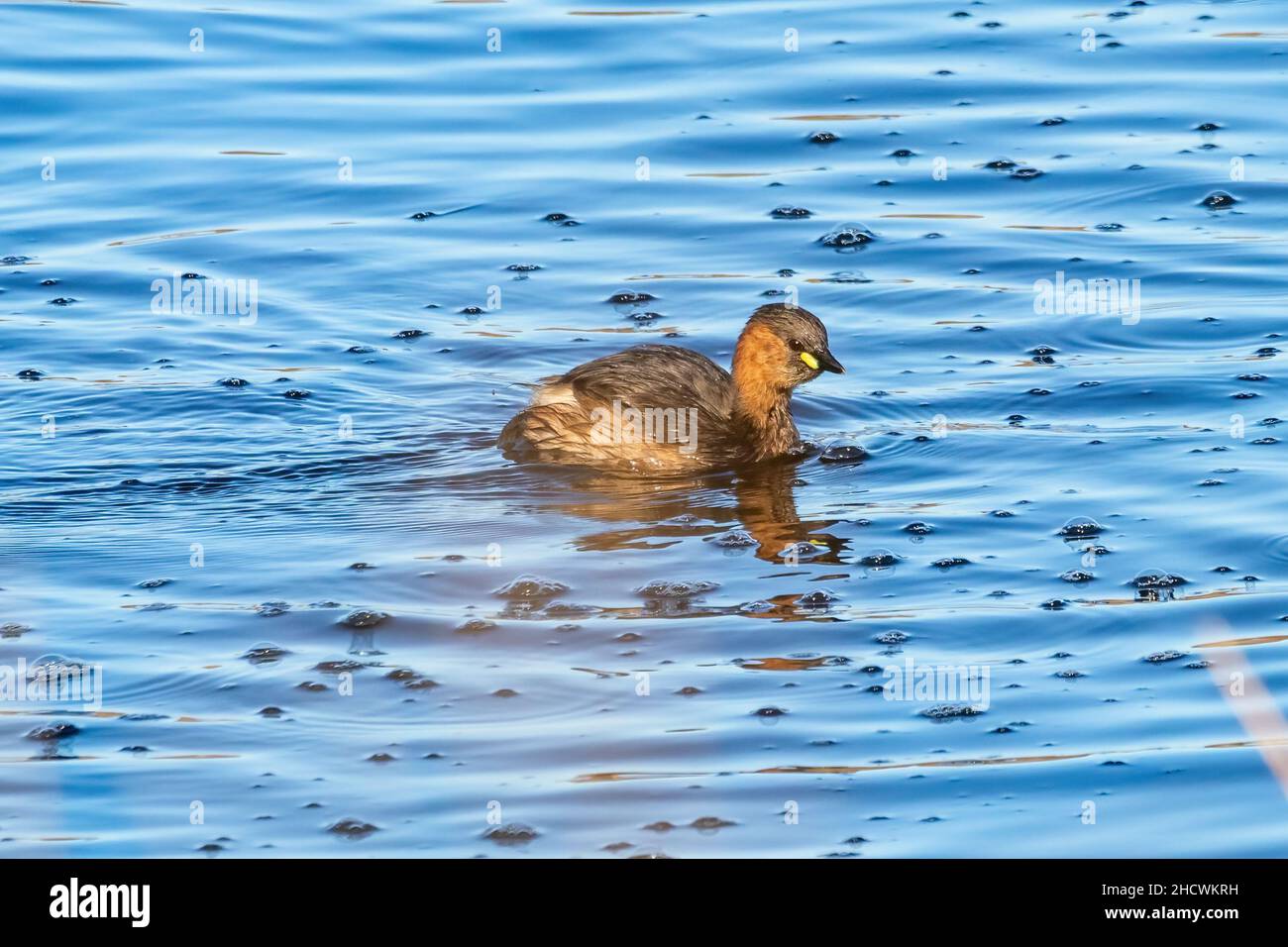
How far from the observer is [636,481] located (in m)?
10.7

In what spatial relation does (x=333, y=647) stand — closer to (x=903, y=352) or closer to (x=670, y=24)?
(x=903, y=352)

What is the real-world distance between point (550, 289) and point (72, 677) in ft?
18.9

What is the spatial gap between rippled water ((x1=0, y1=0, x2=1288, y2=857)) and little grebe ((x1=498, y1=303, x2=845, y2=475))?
0.84 ft

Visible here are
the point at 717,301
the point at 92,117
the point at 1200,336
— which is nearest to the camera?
the point at 1200,336

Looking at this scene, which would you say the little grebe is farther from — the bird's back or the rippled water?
the rippled water

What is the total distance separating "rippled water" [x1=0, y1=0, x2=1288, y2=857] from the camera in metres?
6.87

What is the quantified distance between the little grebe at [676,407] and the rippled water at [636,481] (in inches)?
10.1

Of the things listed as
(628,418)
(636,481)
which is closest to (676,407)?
(628,418)

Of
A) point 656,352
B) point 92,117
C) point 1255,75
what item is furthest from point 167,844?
point 1255,75

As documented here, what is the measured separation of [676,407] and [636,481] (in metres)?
0.48

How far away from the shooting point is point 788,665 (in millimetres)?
7887

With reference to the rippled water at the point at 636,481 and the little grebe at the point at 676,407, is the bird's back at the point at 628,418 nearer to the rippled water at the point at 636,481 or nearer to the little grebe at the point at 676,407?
the little grebe at the point at 676,407

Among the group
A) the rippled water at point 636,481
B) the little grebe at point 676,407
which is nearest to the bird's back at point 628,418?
the little grebe at point 676,407

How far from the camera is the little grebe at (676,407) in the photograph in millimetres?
10711
